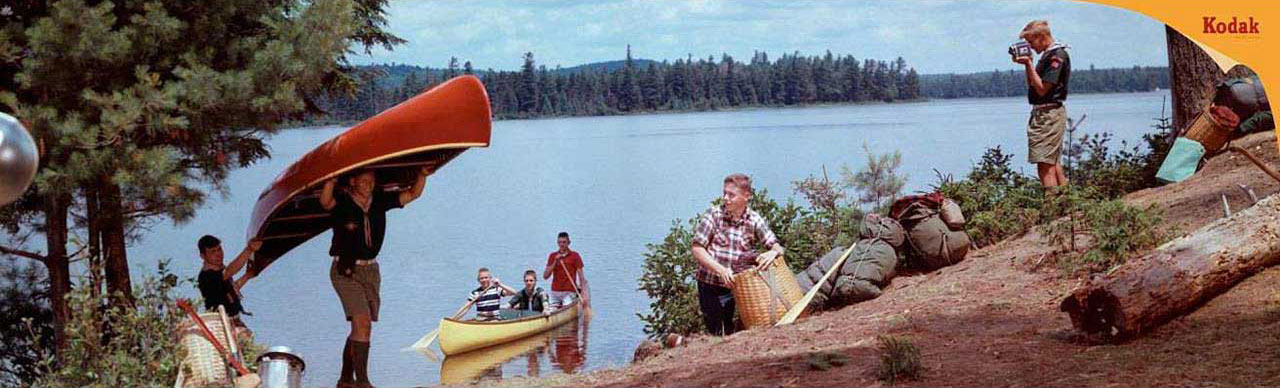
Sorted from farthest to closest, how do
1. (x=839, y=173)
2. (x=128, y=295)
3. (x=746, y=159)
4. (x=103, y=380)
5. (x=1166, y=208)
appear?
(x=746, y=159) < (x=839, y=173) < (x=1166, y=208) < (x=128, y=295) < (x=103, y=380)

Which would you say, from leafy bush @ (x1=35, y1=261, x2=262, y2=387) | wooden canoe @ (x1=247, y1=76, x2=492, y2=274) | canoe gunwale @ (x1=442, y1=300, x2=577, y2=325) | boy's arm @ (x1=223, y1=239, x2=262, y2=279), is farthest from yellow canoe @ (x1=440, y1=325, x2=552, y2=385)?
leafy bush @ (x1=35, y1=261, x2=262, y2=387)

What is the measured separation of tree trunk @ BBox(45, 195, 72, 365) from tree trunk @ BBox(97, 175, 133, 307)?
29 centimetres

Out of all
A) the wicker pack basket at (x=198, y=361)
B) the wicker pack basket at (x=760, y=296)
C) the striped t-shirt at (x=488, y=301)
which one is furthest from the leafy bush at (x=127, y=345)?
the striped t-shirt at (x=488, y=301)

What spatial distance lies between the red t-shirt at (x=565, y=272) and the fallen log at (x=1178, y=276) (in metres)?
10.7

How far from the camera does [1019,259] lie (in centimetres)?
1081

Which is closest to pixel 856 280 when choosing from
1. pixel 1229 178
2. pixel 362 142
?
pixel 1229 178

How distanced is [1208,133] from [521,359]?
813cm

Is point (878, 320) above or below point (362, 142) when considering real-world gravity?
below

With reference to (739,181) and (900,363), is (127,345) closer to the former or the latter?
(739,181)

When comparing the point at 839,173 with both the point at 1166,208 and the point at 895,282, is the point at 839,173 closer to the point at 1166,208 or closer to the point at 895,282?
the point at 895,282

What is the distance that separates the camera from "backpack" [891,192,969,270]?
12055 mm

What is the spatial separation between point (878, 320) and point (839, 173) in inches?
199

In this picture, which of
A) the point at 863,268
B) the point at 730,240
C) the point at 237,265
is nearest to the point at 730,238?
Result: the point at 730,240

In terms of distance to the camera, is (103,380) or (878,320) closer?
(103,380)
